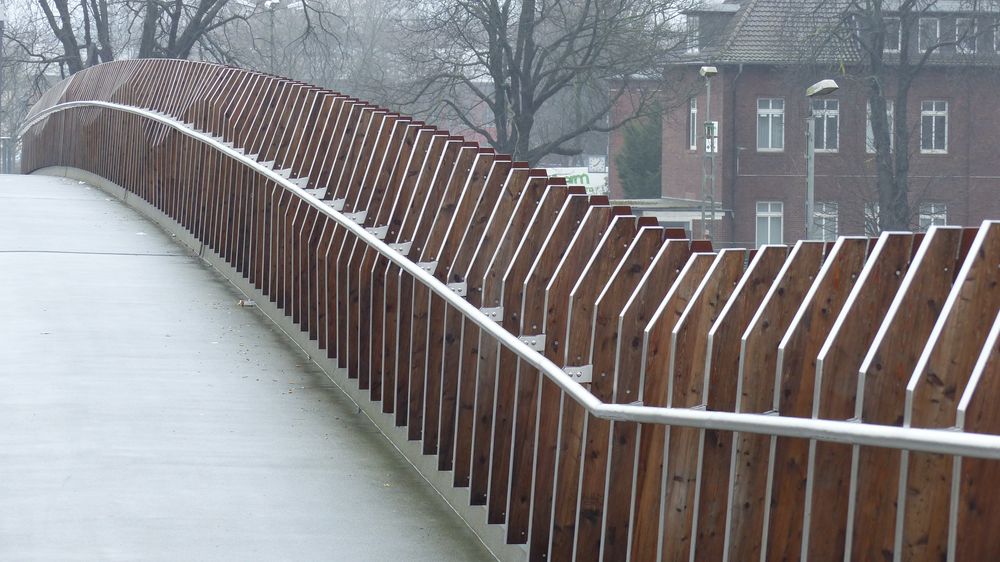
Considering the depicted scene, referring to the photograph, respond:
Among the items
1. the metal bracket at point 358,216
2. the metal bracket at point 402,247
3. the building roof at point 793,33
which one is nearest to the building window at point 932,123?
the building roof at point 793,33

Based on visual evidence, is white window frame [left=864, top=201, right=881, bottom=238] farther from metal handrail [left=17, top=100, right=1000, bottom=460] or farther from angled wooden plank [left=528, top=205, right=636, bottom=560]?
angled wooden plank [left=528, top=205, right=636, bottom=560]

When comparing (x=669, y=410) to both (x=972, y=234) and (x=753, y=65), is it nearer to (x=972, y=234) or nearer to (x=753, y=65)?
(x=972, y=234)

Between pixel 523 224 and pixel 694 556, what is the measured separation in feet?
6.39

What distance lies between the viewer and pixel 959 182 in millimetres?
54281

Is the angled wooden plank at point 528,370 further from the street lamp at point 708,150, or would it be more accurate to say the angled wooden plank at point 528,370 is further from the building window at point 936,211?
the building window at point 936,211

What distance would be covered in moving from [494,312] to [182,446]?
1735 millimetres

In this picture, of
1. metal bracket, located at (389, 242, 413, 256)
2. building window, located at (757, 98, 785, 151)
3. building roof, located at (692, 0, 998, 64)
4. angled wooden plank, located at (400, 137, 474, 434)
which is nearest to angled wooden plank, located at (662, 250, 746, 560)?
angled wooden plank, located at (400, 137, 474, 434)

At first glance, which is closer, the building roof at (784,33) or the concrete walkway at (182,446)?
the concrete walkway at (182,446)

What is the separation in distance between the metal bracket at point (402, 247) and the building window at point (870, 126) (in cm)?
4652

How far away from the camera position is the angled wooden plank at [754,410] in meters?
3.66

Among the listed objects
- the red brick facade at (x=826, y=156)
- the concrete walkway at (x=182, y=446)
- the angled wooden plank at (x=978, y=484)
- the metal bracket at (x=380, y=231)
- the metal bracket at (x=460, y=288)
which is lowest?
the concrete walkway at (x=182, y=446)

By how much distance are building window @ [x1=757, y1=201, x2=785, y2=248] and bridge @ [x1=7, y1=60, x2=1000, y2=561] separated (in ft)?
150

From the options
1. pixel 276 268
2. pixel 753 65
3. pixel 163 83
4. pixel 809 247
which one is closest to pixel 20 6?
pixel 753 65

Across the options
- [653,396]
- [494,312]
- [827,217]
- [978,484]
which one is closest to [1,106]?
[827,217]
